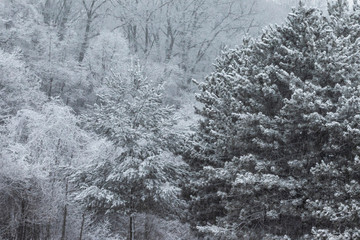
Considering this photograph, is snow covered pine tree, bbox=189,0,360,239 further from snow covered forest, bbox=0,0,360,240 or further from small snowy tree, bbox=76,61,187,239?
small snowy tree, bbox=76,61,187,239

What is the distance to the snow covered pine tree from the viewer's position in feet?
36.9

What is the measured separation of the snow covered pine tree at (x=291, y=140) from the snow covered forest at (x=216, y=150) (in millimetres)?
45

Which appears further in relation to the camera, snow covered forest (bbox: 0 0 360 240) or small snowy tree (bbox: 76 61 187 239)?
small snowy tree (bbox: 76 61 187 239)

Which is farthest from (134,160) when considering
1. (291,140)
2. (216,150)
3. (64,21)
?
(64,21)

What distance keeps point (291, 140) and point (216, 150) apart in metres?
3.16

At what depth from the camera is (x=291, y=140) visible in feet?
42.3

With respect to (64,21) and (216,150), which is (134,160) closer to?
(216,150)

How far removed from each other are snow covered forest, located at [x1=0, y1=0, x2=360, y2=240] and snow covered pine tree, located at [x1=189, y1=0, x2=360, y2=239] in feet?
0.15

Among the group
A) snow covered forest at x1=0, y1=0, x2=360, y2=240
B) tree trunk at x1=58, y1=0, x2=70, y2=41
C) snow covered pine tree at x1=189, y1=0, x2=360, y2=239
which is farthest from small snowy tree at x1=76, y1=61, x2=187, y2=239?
tree trunk at x1=58, y1=0, x2=70, y2=41

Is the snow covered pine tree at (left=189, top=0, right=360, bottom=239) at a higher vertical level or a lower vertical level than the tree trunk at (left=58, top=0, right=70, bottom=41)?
lower

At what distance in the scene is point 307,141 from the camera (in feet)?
41.2

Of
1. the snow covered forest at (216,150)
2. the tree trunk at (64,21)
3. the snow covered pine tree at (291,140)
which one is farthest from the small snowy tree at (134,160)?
the tree trunk at (64,21)

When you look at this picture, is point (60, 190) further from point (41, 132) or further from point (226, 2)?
point (226, 2)

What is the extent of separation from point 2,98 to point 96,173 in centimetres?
912
